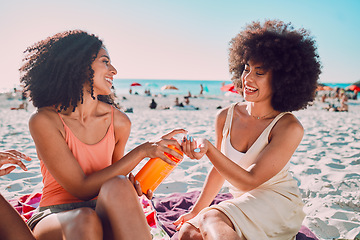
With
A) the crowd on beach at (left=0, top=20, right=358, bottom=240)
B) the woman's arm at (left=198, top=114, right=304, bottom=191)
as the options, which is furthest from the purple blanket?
the woman's arm at (left=198, top=114, right=304, bottom=191)

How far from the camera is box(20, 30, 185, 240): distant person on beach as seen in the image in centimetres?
171

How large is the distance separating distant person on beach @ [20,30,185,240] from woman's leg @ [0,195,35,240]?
9 cm

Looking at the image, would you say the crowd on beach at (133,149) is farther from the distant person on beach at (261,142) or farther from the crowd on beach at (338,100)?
the crowd on beach at (338,100)

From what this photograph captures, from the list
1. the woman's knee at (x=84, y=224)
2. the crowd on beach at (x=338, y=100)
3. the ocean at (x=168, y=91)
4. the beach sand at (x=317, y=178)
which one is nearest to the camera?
the woman's knee at (x=84, y=224)

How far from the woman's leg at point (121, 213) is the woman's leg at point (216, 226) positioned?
0.40 metres

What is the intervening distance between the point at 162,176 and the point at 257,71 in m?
1.23

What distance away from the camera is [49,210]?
189cm

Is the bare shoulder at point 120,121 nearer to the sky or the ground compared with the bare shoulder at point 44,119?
nearer to the ground

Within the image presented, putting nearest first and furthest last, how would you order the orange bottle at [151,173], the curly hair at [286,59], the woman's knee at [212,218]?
the woman's knee at [212,218]
the orange bottle at [151,173]
the curly hair at [286,59]

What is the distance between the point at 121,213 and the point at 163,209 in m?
1.49

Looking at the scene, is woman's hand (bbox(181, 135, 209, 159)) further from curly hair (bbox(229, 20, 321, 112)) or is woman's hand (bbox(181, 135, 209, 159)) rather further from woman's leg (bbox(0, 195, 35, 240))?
woman's leg (bbox(0, 195, 35, 240))

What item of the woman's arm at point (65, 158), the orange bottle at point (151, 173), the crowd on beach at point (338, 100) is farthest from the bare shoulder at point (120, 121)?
the crowd on beach at point (338, 100)

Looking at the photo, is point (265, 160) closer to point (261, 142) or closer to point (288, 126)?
point (261, 142)

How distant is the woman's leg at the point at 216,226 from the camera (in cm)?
177
